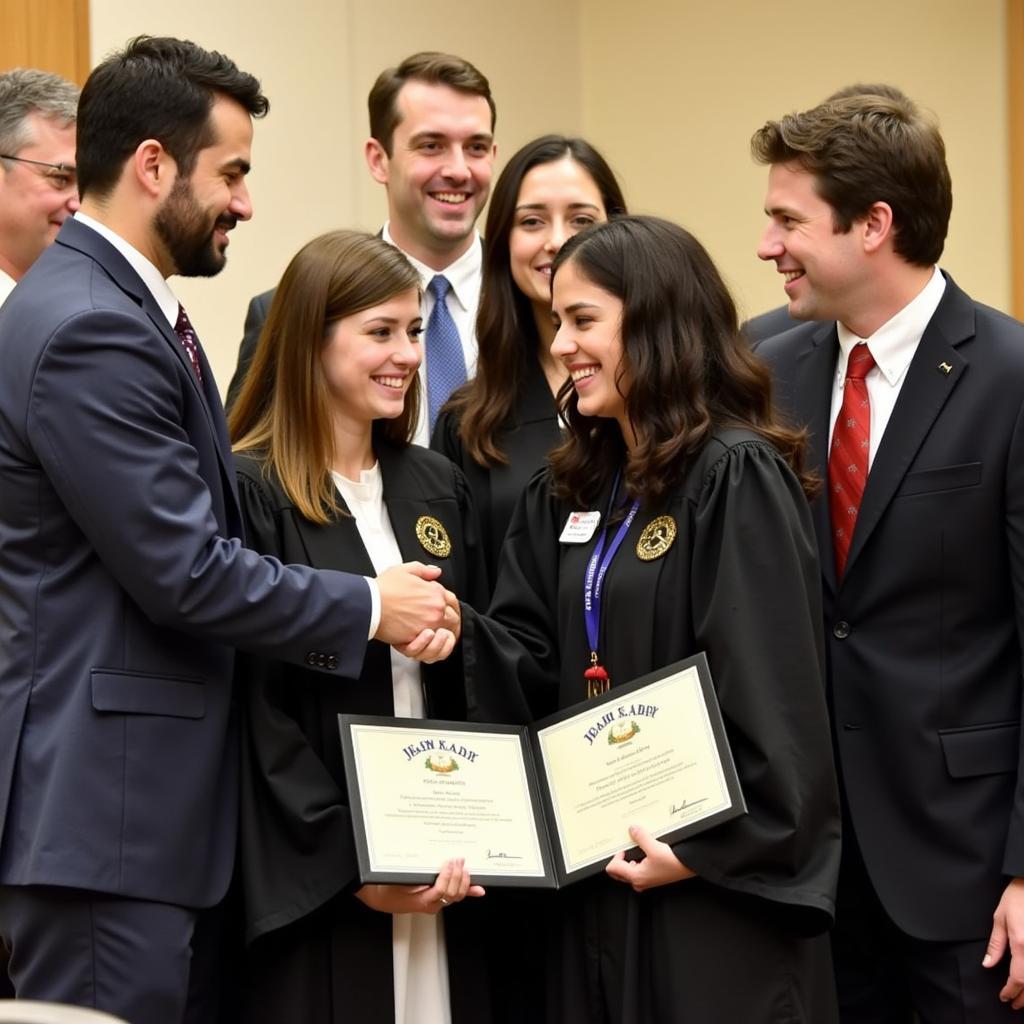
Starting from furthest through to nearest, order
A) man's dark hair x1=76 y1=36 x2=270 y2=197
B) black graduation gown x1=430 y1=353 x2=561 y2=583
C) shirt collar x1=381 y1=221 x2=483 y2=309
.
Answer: shirt collar x1=381 y1=221 x2=483 y2=309 → black graduation gown x1=430 y1=353 x2=561 y2=583 → man's dark hair x1=76 y1=36 x2=270 y2=197

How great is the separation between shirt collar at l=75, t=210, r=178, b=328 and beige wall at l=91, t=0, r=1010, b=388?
2385 millimetres

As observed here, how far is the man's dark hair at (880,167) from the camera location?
10.8 ft

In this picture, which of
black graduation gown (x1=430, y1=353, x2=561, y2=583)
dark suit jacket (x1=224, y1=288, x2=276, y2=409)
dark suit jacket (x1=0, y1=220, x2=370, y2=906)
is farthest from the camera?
dark suit jacket (x1=224, y1=288, x2=276, y2=409)

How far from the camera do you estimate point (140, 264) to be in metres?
Answer: 2.92

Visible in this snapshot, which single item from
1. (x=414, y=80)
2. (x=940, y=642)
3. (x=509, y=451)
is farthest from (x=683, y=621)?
(x=414, y=80)

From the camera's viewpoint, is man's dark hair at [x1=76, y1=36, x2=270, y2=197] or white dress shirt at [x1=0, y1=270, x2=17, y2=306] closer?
man's dark hair at [x1=76, y1=36, x2=270, y2=197]

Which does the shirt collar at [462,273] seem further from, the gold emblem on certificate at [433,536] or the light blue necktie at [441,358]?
the gold emblem on certificate at [433,536]

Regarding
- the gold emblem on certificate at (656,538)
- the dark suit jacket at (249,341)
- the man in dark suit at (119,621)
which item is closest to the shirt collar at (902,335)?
the gold emblem on certificate at (656,538)

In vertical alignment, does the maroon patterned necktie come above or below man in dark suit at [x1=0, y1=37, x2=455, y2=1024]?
above

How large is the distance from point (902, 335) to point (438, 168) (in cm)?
170

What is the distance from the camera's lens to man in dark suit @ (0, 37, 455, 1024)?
8.84 ft

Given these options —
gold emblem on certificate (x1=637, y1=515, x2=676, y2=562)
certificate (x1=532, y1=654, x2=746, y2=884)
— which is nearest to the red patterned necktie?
gold emblem on certificate (x1=637, y1=515, x2=676, y2=562)
